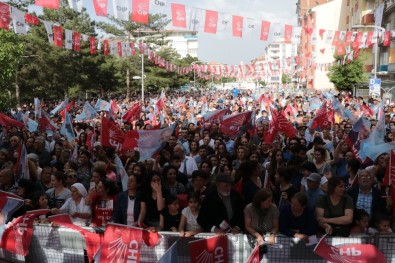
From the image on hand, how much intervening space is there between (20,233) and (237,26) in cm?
1190

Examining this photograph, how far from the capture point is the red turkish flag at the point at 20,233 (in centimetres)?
572

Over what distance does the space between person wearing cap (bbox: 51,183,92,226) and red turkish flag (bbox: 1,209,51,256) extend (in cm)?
50

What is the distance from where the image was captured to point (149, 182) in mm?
6406

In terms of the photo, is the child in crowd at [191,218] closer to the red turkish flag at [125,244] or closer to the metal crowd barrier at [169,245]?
the metal crowd barrier at [169,245]

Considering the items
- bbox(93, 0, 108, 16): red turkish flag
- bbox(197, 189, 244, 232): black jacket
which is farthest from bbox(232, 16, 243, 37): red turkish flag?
bbox(197, 189, 244, 232): black jacket

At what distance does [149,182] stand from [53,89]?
38.3 m

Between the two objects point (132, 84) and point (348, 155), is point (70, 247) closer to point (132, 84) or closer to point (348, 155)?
point (348, 155)

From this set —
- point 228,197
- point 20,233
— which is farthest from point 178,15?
point 20,233

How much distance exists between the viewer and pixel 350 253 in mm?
5043

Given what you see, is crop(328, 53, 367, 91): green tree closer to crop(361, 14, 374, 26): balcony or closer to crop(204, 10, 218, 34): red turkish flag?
crop(361, 14, 374, 26): balcony

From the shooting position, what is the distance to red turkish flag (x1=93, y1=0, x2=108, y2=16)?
40.1ft

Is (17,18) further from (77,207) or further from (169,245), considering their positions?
(169,245)

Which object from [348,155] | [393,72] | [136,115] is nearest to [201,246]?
[348,155]

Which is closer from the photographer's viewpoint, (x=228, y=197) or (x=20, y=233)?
(x=20, y=233)
